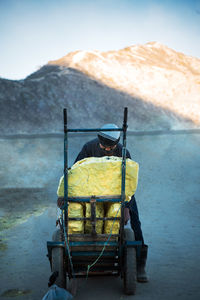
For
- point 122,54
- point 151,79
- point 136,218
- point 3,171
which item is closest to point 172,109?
point 151,79

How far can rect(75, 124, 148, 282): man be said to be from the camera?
426 centimetres

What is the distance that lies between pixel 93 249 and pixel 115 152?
4.37 feet

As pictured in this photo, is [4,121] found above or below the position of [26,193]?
above

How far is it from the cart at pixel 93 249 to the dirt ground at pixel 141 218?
1.24ft

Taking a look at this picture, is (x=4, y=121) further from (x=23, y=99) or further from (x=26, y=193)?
(x=26, y=193)

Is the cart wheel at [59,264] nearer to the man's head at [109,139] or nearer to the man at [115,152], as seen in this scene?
the man at [115,152]

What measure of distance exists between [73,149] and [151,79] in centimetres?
2035

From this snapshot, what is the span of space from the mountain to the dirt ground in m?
12.2

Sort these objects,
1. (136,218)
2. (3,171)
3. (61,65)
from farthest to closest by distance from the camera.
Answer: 1. (61,65)
2. (3,171)
3. (136,218)

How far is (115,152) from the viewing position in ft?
15.2

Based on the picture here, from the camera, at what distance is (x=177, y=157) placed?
763 inches

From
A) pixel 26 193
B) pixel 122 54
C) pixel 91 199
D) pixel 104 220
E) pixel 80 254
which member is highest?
pixel 122 54

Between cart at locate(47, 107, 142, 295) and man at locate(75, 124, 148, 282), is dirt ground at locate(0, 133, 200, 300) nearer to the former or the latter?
man at locate(75, 124, 148, 282)

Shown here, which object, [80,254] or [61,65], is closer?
[80,254]
